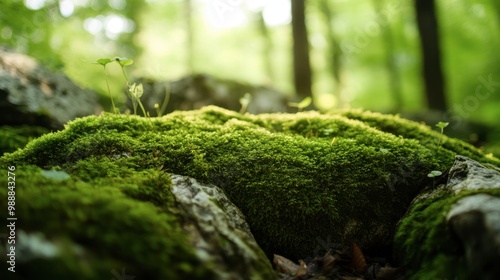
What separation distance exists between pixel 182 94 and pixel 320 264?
5.33 metres

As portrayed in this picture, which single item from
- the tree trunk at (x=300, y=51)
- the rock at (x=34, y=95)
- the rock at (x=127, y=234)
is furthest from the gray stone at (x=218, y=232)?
the tree trunk at (x=300, y=51)

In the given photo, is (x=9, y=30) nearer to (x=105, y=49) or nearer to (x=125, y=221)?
(x=125, y=221)

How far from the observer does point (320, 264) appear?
2.13m

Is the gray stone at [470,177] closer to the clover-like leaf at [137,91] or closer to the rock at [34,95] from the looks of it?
the clover-like leaf at [137,91]

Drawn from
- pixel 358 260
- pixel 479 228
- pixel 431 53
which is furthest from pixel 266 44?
pixel 479 228

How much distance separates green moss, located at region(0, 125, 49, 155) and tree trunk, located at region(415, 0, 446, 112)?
31.2 ft

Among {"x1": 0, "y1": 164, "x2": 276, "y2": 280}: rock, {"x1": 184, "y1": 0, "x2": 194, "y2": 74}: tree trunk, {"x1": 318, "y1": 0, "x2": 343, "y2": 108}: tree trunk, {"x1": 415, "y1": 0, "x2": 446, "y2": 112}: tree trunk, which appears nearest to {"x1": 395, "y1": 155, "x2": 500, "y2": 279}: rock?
{"x1": 0, "y1": 164, "x2": 276, "y2": 280}: rock

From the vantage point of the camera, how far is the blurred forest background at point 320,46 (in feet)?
28.6

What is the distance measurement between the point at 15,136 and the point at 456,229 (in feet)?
15.6

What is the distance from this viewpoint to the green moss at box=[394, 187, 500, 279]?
1.72m

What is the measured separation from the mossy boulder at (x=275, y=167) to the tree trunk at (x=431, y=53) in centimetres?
708

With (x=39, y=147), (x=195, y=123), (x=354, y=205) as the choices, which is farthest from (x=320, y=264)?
(x=39, y=147)

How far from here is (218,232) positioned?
6.03 ft

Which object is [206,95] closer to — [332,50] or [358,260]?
[358,260]
